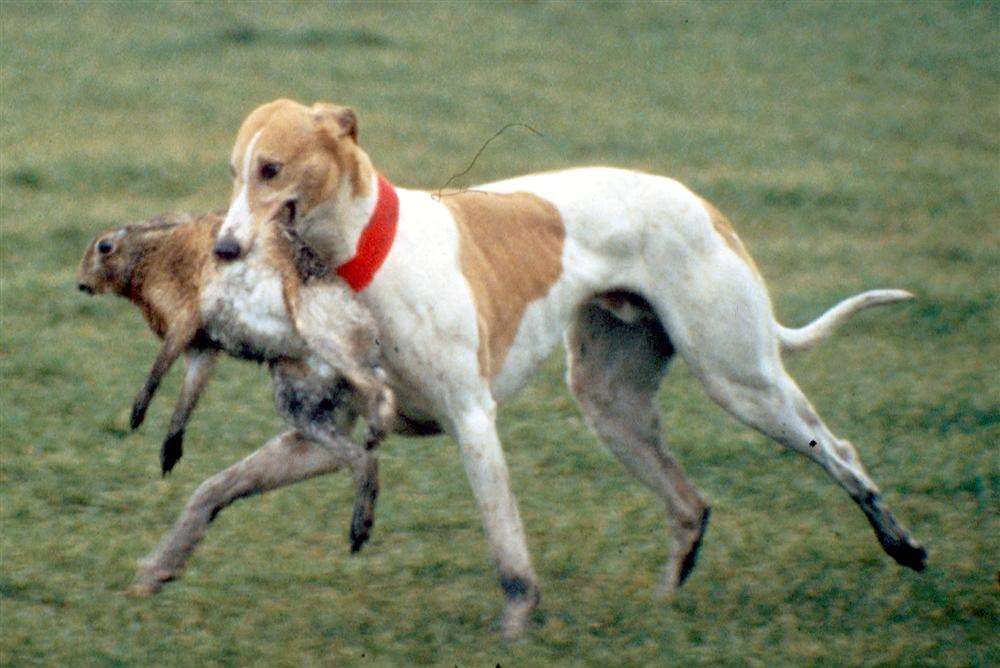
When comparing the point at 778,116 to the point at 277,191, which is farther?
the point at 778,116

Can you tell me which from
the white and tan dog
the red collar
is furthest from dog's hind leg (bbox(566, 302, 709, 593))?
the red collar

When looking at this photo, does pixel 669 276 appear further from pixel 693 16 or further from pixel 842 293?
pixel 693 16

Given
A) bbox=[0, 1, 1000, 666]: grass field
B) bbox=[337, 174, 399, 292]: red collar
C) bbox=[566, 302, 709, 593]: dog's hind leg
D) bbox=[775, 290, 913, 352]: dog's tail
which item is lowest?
bbox=[0, 1, 1000, 666]: grass field

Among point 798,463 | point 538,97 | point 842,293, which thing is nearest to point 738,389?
point 798,463

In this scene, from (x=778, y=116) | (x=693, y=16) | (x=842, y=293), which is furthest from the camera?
(x=693, y=16)

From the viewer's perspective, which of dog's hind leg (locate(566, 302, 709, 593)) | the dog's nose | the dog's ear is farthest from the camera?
dog's hind leg (locate(566, 302, 709, 593))

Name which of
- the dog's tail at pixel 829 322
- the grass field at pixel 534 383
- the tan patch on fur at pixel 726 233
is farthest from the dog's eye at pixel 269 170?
the dog's tail at pixel 829 322

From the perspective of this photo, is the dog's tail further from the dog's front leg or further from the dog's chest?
the dog's chest

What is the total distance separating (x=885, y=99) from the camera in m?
18.2

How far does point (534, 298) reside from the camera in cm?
596

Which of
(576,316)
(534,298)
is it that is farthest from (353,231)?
(576,316)

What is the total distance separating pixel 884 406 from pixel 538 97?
8856 mm

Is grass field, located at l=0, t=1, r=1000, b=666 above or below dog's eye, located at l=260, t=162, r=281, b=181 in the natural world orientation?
below

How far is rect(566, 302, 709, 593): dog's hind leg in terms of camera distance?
21.3 feet
